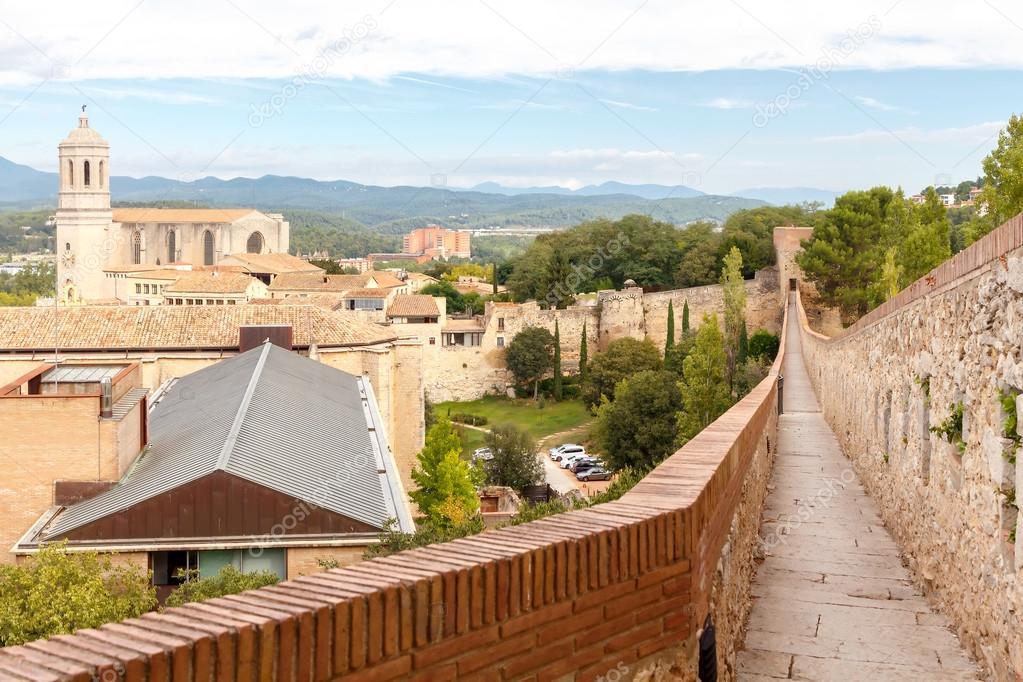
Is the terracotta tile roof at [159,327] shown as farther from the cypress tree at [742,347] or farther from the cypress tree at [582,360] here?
the cypress tree at [582,360]

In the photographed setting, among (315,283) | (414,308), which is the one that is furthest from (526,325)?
(315,283)

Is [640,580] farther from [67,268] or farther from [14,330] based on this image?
[67,268]

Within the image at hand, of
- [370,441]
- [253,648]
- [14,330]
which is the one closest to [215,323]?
[14,330]

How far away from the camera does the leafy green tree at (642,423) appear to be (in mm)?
46000

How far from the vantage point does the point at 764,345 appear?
52062 millimetres

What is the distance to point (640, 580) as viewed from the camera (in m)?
3.81

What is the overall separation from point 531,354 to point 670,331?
29.4 ft

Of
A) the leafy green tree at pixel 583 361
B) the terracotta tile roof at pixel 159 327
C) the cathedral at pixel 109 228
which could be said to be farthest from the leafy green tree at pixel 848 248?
the cathedral at pixel 109 228

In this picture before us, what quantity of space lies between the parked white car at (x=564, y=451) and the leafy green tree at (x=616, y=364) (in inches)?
248

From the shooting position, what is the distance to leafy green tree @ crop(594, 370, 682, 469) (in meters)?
46.0

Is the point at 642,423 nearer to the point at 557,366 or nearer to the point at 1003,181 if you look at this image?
the point at 557,366

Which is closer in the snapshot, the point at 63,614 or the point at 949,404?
the point at 949,404

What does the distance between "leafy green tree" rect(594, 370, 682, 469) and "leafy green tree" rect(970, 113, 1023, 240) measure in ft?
64.7

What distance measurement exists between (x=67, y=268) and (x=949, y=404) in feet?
405
